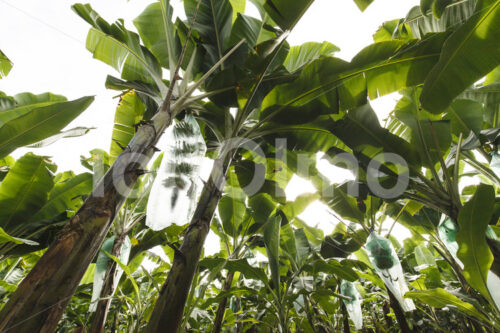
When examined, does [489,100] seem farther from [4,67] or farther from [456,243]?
[4,67]

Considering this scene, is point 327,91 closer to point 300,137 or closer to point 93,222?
point 300,137

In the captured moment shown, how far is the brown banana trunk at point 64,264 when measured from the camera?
1.96 ft

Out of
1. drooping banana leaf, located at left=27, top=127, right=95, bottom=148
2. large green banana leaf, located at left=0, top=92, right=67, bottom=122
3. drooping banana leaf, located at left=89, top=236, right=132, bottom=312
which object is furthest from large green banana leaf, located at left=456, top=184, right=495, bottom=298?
large green banana leaf, located at left=0, top=92, right=67, bottom=122

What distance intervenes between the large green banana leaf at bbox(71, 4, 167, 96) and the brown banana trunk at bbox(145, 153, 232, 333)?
80 cm

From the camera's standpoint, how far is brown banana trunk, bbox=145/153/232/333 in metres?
0.84

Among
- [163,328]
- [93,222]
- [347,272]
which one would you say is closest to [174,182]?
[93,222]

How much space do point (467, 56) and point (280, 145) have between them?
A: 119 centimetres

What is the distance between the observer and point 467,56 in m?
1.21

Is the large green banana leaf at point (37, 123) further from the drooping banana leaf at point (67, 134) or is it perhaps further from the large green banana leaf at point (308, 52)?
the large green banana leaf at point (308, 52)

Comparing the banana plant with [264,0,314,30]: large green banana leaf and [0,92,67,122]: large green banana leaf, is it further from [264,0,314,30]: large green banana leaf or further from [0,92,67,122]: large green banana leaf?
[0,92,67,122]: large green banana leaf

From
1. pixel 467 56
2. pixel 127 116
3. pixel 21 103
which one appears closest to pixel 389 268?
pixel 467 56

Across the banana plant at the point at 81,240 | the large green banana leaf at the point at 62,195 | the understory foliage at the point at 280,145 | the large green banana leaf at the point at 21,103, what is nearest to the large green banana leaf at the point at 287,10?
the understory foliage at the point at 280,145

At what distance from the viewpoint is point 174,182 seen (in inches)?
42.1

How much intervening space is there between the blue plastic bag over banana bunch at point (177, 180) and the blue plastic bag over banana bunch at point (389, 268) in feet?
3.68
